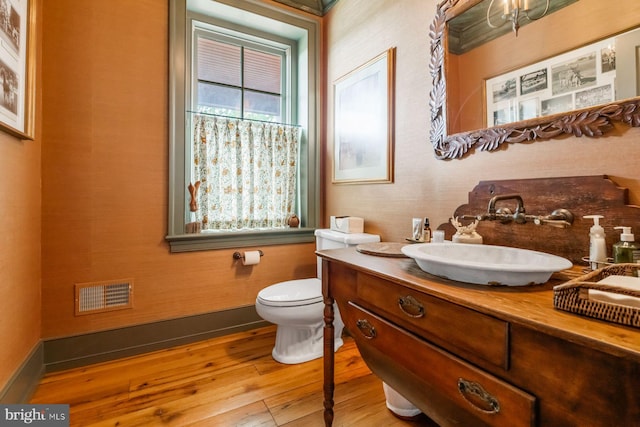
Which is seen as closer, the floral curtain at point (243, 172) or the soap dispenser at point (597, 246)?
the soap dispenser at point (597, 246)

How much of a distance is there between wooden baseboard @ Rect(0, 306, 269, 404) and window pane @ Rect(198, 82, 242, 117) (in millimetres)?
1471

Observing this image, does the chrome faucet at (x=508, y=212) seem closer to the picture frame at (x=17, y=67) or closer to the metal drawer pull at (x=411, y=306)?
the metal drawer pull at (x=411, y=306)

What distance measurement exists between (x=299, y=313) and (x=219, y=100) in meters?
1.67

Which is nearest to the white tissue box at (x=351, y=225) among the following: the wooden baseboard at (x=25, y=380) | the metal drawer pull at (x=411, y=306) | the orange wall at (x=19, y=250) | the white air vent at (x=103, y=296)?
the metal drawer pull at (x=411, y=306)

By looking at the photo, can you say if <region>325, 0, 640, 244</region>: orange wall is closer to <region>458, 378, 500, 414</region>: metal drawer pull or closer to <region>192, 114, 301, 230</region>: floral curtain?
<region>192, 114, 301, 230</region>: floral curtain

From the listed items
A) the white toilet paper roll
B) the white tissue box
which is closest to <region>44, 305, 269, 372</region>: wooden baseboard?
the white toilet paper roll

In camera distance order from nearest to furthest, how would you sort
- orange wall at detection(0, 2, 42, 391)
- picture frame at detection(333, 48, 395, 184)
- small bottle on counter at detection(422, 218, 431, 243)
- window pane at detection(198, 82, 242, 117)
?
1. orange wall at detection(0, 2, 42, 391)
2. small bottle on counter at detection(422, 218, 431, 243)
3. picture frame at detection(333, 48, 395, 184)
4. window pane at detection(198, 82, 242, 117)

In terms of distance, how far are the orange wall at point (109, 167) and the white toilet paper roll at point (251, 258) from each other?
22 cm

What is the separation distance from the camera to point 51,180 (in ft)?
5.62

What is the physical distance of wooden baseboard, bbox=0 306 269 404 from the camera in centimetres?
156

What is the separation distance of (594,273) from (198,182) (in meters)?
2.06

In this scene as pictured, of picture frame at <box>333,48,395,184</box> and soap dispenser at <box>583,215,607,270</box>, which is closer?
soap dispenser at <box>583,215,607,270</box>

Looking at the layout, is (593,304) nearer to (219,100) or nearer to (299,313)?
(299,313)

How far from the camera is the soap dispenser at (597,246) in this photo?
89cm
